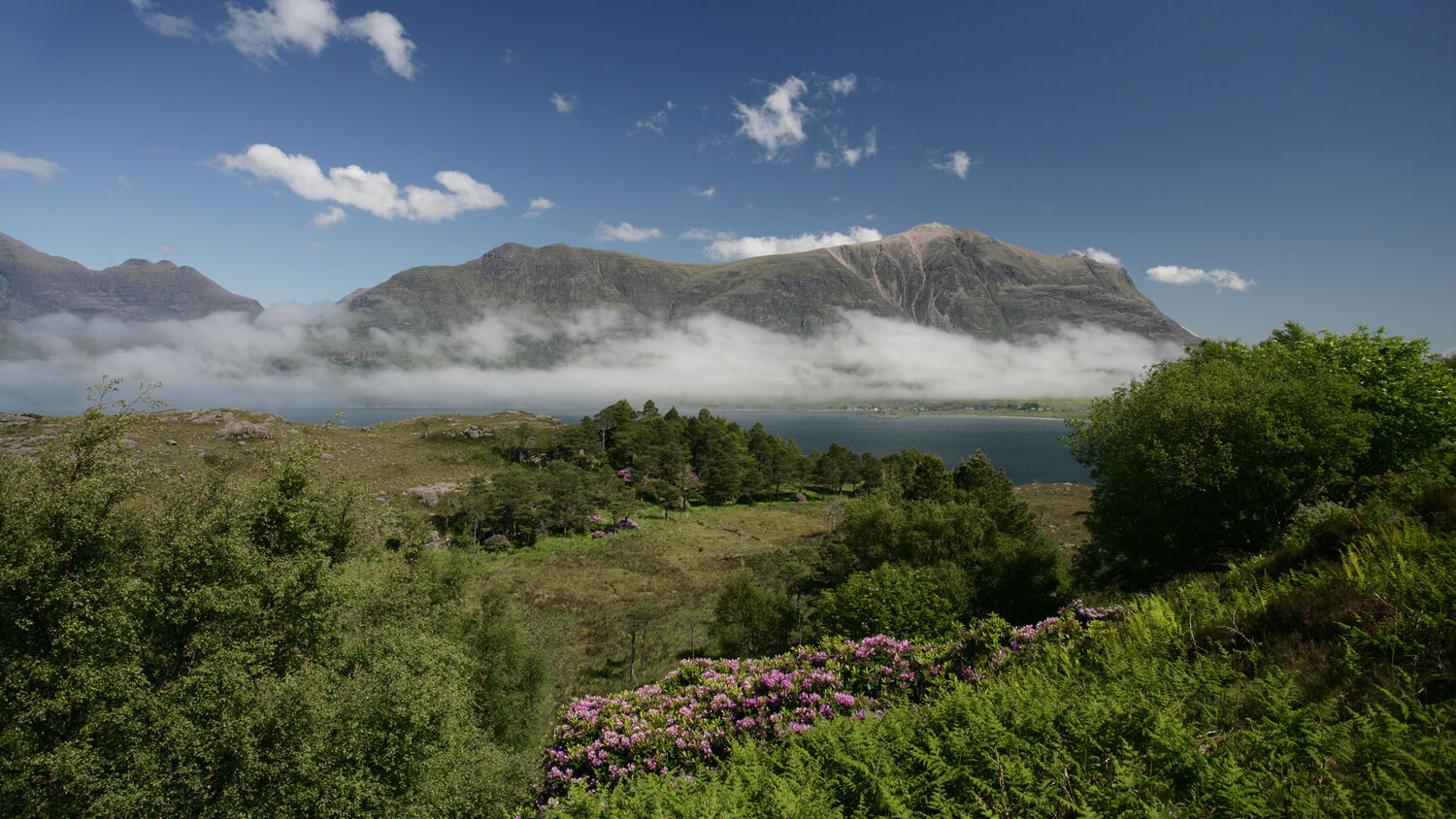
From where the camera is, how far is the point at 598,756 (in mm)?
8641

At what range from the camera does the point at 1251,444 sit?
15.1 metres

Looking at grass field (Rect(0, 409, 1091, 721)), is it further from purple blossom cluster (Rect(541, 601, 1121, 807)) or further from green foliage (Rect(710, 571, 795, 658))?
purple blossom cluster (Rect(541, 601, 1121, 807))

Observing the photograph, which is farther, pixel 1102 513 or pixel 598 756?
pixel 1102 513

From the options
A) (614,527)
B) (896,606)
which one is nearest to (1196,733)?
(896,606)

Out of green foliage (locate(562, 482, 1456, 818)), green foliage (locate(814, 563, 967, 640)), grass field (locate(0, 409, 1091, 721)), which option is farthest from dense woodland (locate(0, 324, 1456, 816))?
grass field (locate(0, 409, 1091, 721))

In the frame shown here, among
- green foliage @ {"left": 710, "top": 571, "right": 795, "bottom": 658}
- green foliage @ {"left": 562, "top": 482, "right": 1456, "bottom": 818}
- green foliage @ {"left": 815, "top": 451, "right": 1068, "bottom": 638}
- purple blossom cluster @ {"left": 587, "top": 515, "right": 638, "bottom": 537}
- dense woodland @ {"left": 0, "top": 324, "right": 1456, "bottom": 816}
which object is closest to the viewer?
green foliage @ {"left": 562, "top": 482, "right": 1456, "bottom": 818}

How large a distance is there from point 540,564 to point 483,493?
37.9ft

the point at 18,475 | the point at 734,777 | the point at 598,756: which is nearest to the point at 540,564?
the point at 18,475

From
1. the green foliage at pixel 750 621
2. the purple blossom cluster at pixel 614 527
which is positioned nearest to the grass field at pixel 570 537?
the purple blossom cluster at pixel 614 527

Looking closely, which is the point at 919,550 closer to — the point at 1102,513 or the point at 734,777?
the point at 1102,513

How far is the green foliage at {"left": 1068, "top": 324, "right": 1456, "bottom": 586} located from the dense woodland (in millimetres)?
113

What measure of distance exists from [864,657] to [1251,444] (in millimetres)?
15029

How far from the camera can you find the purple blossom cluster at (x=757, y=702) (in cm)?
823

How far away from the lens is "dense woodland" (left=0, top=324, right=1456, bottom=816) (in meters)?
4.61
